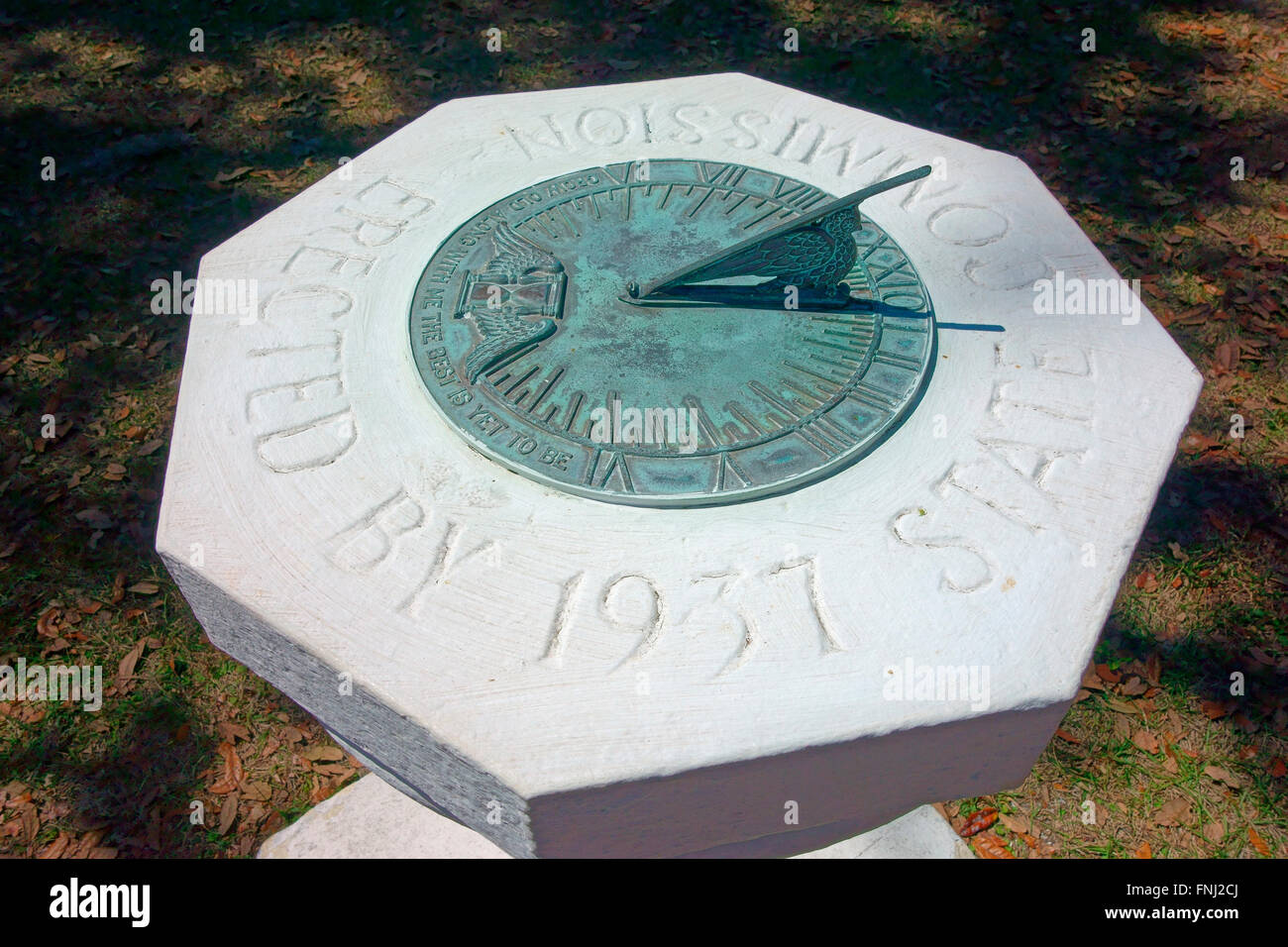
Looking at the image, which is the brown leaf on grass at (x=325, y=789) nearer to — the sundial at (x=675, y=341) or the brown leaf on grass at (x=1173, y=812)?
the sundial at (x=675, y=341)

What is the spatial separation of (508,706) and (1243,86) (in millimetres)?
6454

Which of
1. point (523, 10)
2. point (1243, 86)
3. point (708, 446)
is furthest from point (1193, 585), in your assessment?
point (523, 10)

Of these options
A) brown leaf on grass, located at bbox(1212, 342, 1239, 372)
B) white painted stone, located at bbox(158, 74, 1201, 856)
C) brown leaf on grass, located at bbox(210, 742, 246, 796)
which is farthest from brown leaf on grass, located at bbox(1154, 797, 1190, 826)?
Result: brown leaf on grass, located at bbox(210, 742, 246, 796)

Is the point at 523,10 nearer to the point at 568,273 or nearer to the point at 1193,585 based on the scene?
the point at 568,273

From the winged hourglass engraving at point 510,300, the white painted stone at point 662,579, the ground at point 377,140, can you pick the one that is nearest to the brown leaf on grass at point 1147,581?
the ground at point 377,140

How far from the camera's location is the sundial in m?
2.59

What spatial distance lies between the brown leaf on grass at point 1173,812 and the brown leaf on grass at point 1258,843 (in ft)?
0.63

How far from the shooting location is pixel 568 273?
10.0 feet

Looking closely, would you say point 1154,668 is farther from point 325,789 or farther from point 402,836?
point 325,789

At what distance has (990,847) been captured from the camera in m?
3.58

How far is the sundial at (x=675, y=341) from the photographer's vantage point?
259 cm

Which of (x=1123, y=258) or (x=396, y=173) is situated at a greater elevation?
(x=396, y=173)

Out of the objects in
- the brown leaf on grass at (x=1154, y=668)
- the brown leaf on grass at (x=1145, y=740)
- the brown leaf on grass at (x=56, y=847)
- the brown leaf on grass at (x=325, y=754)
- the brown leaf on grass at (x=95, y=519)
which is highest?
the brown leaf on grass at (x=95, y=519)

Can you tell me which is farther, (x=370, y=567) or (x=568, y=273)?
(x=568, y=273)
